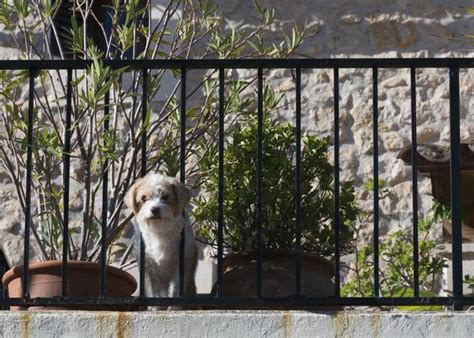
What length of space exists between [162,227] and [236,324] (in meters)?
1.00

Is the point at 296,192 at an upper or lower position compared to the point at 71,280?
upper

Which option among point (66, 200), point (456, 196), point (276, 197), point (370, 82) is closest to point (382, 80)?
point (370, 82)

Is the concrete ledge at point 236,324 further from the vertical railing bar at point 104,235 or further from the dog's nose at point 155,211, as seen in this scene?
the dog's nose at point 155,211

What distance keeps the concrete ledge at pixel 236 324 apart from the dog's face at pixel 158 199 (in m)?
0.89

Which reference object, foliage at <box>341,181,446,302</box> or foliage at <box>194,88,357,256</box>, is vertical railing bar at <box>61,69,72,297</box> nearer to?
foliage at <box>194,88,357,256</box>

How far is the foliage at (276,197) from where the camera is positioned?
605 centimetres

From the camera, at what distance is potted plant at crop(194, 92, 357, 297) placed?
577 cm

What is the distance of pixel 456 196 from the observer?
5289mm

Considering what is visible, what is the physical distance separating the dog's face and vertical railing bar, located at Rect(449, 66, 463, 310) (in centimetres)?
113

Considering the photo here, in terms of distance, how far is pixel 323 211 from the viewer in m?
6.10

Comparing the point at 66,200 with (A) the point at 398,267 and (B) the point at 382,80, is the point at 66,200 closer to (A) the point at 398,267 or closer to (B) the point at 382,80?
(A) the point at 398,267

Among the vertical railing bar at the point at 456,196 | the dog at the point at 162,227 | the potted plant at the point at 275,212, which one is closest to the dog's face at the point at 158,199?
the dog at the point at 162,227

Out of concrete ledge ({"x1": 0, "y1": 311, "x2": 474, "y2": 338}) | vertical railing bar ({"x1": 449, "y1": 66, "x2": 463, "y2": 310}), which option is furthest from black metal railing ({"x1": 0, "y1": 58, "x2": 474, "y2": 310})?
concrete ledge ({"x1": 0, "y1": 311, "x2": 474, "y2": 338})

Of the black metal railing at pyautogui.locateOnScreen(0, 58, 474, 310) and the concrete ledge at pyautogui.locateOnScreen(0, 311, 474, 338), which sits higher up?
the black metal railing at pyautogui.locateOnScreen(0, 58, 474, 310)
